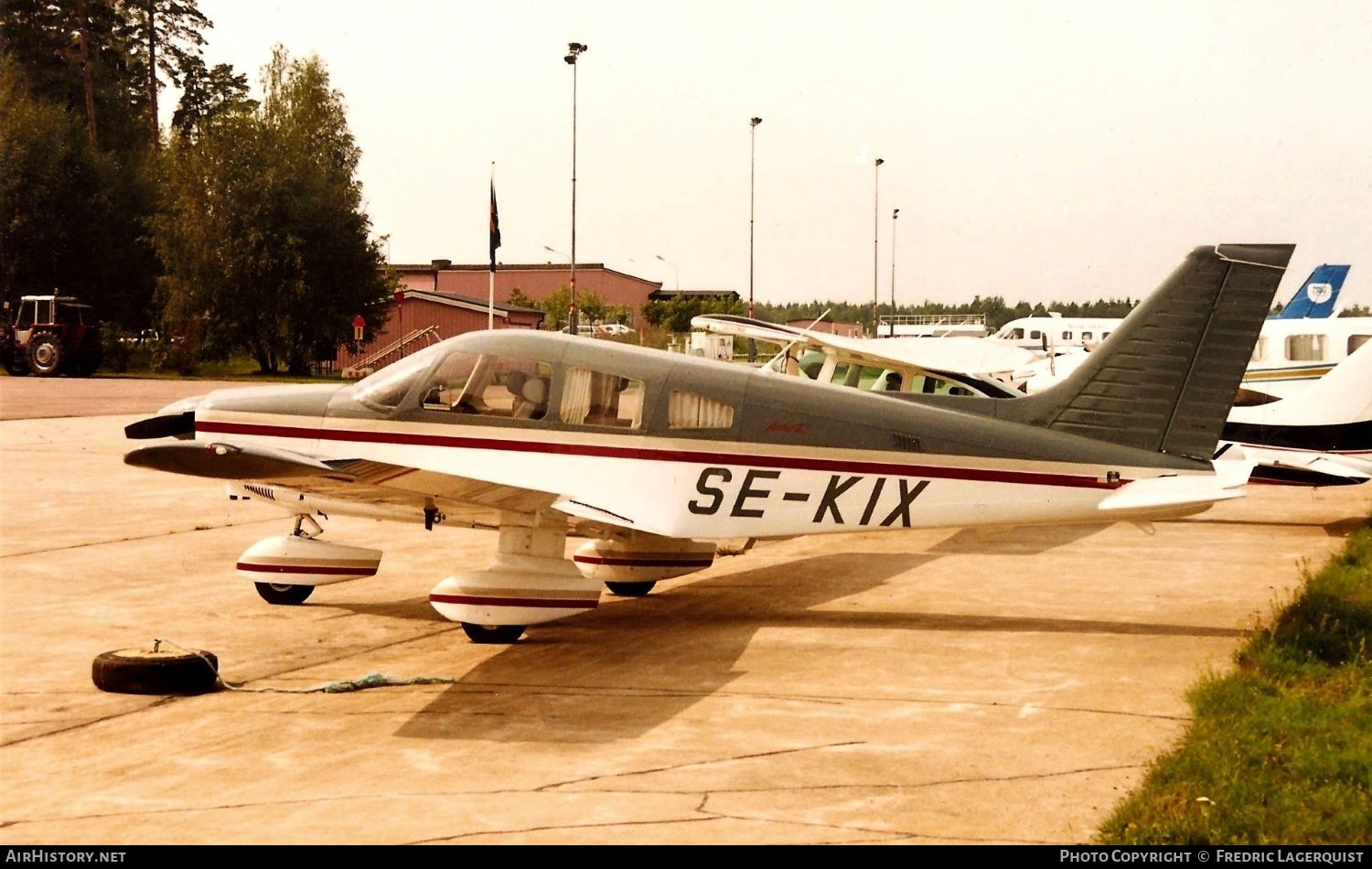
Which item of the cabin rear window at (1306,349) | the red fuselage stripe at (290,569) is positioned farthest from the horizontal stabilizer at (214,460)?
the cabin rear window at (1306,349)

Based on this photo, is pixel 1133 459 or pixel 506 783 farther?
pixel 1133 459

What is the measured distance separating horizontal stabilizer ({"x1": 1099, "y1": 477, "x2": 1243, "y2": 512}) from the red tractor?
45.6 m

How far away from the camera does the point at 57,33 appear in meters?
69.6

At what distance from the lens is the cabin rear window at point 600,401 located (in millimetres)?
9664

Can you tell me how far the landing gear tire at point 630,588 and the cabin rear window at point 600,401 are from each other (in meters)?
2.17

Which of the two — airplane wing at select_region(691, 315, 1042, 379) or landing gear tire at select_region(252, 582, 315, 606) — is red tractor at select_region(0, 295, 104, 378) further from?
landing gear tire at select_region(252, 582, 315, 606)

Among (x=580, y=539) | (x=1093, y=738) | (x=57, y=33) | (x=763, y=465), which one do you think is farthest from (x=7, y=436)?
(x=57, y=33)

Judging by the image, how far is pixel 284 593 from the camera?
10.6 meters

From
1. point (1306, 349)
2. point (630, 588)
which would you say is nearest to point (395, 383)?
point (630, 588)

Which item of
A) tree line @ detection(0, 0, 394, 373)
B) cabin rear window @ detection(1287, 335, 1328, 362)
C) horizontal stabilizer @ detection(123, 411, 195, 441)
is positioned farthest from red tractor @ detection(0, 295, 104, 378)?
horizontal stabilizer @ detection(123, 411, 195, 441)

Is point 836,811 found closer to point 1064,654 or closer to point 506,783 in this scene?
point 506,783

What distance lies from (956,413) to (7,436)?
19.5 metres

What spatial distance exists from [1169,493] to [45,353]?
46.3 m

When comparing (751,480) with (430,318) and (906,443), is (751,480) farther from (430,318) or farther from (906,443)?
(430,318)
